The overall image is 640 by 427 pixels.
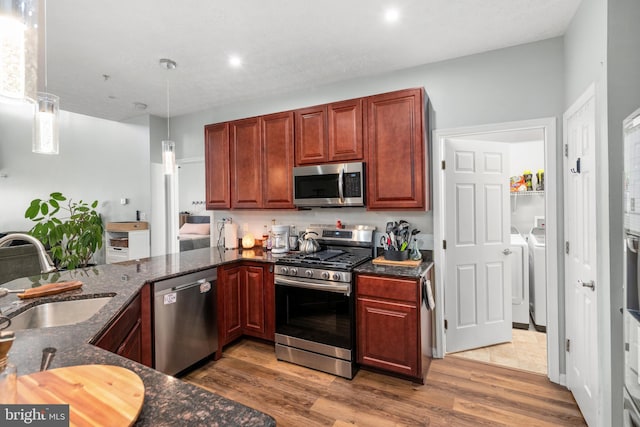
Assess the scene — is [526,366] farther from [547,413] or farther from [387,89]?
[387,89]

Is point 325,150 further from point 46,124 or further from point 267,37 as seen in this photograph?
point 46,124

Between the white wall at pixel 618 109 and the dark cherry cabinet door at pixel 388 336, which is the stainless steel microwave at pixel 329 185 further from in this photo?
the white wall at pixel 618 109

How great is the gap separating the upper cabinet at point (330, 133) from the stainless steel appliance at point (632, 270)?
185cm

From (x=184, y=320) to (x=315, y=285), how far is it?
107cm

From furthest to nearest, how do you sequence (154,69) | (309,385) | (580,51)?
(154,69)
(309,385)
(580,51)

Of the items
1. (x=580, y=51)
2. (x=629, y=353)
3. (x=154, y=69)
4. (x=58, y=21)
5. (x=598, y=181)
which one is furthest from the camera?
(x=154, y=69)

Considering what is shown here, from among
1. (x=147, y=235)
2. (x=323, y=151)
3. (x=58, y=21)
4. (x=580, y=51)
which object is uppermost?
(x=58, y=21)

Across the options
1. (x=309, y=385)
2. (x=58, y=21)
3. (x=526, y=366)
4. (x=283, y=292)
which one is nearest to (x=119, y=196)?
(x=58, y=21)

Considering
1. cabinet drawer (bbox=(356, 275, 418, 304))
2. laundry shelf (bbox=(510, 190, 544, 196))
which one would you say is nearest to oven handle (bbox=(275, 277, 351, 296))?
cabinet drawer (bbox=(356, 275, 418, 304))

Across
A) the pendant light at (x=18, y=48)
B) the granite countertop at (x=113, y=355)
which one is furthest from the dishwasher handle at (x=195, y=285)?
the pendant light at (x=18, y=48)

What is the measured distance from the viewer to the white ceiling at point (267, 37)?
2.12 metres

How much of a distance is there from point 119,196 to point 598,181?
18.0ft

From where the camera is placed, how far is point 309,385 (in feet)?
8.11

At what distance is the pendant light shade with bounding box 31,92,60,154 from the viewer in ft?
6.31
